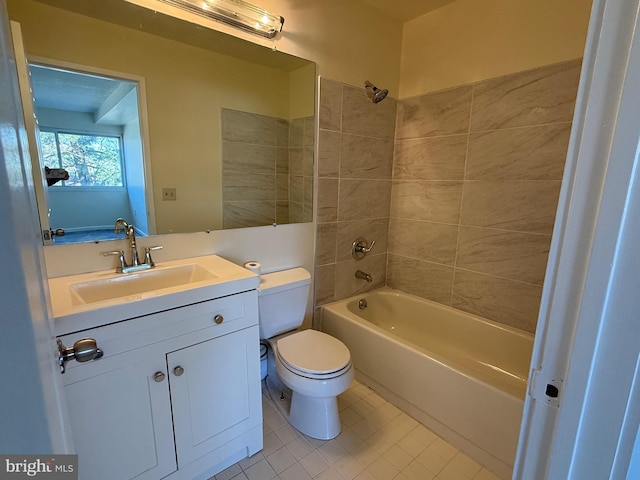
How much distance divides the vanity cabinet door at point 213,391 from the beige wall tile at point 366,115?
1.50 metres

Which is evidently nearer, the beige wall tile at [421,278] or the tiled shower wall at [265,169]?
the tiled shower wall at [265,169]

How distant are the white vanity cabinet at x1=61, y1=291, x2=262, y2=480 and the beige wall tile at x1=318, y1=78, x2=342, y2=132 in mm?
1241

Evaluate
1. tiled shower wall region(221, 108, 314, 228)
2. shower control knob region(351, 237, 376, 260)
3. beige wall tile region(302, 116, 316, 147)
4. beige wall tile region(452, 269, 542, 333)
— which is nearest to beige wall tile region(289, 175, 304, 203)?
tiled shower wall region(221, 108, 314, 228)

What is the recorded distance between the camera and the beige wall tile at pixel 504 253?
181 centimetres

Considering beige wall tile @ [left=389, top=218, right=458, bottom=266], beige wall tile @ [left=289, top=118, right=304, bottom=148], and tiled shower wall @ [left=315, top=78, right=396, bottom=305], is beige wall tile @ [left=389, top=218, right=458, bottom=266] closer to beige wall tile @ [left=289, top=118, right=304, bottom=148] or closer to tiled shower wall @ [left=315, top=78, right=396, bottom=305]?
tiled shower wall @ [left=315, top=78, right=396, bottom=305]

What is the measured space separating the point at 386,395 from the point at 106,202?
186 centimetres

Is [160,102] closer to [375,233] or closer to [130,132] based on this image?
[130,132]

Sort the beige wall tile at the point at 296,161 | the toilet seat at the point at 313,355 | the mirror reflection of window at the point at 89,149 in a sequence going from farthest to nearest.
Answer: the beige wall tile at the point at 296,161
the toilet seat at the point at 313,355
the mirror reflection of window at the point at 89,149

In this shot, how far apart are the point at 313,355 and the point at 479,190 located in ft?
4.84

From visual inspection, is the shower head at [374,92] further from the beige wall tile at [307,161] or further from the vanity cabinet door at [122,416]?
the vanity cabinet door at [122,416]

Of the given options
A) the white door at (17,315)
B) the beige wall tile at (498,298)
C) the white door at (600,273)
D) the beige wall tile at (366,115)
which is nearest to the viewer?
the white door at (17,315)

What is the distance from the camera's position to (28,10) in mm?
1151

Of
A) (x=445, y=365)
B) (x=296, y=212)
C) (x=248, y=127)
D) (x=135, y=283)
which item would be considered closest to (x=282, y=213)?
(x=296, y=212)

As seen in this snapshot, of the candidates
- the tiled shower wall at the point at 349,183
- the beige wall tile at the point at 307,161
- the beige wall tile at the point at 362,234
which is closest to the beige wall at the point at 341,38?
the tiled shower wall at the point at 349,183
